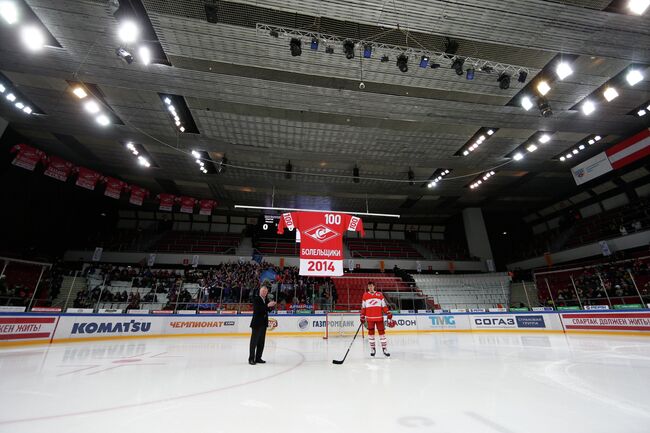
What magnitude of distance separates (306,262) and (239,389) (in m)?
4.54

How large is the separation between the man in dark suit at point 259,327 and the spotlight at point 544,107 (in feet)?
32.4

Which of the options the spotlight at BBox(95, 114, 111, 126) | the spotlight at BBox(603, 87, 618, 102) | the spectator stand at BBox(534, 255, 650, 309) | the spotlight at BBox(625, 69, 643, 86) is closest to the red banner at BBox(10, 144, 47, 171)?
the spotlight at BBox(95, 114, 111, 126)

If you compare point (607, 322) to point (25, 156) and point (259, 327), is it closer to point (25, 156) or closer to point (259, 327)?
point (259, 327)

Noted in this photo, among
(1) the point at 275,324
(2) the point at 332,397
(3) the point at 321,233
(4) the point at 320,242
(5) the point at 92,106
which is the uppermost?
(5) the point at 92,106

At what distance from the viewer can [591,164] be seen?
11883 millimetres

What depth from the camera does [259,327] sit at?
5.13 metres

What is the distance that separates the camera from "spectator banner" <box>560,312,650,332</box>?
827cm

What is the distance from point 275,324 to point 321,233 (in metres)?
5.37

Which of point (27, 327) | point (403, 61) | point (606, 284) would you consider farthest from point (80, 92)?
point (606, 284)

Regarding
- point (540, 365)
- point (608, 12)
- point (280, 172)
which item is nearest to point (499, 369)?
point (540, 365)

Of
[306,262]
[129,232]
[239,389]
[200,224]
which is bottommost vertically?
[239,389]

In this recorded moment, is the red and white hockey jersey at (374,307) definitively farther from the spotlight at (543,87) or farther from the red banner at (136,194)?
the red banner at (136,194)

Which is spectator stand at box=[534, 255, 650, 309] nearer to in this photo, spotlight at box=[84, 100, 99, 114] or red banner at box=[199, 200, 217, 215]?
spotlight at box=[84, 100, 99, 114]

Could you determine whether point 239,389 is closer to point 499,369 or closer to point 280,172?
point 499,369
